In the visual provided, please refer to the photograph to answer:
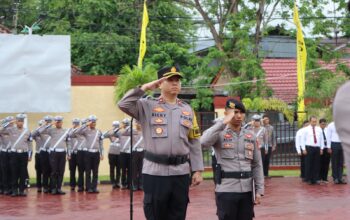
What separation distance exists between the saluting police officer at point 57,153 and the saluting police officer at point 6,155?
0.82 metres

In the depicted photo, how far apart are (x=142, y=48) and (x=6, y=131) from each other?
Result: 9909 millimetres

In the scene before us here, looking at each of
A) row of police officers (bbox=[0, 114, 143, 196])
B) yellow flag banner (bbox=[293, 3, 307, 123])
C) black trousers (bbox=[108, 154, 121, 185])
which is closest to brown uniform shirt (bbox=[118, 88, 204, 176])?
row of police officers (bbox=[0, 114, 143, 196])

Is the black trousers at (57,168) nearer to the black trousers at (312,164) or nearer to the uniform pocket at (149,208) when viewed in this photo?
the black trousers at (312,164)

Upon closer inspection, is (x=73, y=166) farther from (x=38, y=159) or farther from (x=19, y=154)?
(x=19, y=154)

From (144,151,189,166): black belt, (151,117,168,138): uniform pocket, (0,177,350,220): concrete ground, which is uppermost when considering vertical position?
(151,117,168,138): uniform pocket

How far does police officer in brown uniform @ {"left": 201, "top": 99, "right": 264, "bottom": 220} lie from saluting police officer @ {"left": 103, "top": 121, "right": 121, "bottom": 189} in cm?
1294

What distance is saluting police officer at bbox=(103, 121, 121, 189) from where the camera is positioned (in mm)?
20375

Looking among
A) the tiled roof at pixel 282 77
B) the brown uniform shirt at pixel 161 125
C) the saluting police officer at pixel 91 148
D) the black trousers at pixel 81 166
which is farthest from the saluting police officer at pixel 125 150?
the tiled roof at pixel 282 77

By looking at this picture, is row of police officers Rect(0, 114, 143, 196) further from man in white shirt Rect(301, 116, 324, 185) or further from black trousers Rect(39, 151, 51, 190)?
man in white shirt Rect(301, 116, 324, 185)

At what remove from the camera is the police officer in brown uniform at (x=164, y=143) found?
7.01m

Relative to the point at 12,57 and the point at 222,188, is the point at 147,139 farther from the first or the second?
the point at 12,57

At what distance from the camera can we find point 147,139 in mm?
7195

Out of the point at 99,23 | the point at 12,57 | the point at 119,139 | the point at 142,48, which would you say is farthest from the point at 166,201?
the point at 99,23

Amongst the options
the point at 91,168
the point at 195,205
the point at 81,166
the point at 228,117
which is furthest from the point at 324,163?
the point at 228,117
